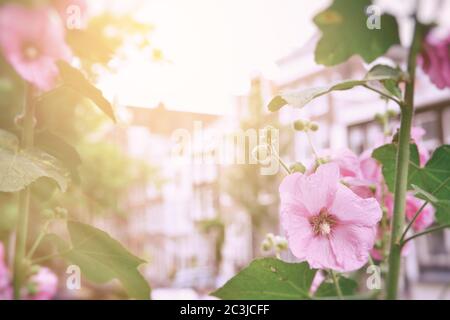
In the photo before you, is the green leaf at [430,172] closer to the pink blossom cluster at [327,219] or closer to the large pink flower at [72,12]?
the pink blossom cluster at [327,219]

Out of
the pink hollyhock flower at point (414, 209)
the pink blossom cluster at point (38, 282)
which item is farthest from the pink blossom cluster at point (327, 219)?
the pink blossom cluster at point (38, 282)

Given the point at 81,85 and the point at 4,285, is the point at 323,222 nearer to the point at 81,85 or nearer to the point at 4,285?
the point at 81,85

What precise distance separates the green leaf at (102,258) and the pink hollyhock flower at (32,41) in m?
0.09

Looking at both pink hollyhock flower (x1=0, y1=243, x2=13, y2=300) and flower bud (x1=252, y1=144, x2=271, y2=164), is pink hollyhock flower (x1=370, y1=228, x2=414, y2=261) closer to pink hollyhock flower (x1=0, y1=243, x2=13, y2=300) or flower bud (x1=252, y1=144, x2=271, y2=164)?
flower bud (x1=252, y1=144, x2=271, y2=164)

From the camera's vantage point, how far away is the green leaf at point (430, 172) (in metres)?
0.33

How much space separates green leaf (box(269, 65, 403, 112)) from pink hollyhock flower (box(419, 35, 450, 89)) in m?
0.06

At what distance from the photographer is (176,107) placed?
1.77 ft

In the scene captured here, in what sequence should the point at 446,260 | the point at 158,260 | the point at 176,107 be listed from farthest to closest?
the point at 158,260 → the point at 446,260 → the point at 176,107

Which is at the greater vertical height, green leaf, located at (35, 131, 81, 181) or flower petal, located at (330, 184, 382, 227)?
green leaf, located at (35, 131, 81, 181)

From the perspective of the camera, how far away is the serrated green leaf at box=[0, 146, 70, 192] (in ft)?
0.92

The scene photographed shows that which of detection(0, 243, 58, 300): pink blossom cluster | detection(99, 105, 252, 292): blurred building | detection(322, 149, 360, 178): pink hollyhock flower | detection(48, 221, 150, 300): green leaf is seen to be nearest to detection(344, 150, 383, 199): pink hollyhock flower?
detection(322, 149, 360, 178): pink hollyhock flower
